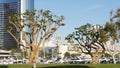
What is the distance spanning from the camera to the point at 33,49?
2805 inches

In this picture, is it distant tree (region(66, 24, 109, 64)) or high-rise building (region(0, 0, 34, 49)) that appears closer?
distant tree (region(66, 24, 109, 64))

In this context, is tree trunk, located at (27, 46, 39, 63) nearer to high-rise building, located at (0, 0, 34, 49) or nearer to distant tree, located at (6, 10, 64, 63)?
distant tree, located at (6, 10, 64, 63)

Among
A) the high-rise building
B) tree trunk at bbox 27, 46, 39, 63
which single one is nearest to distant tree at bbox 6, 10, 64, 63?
tree trunk at bbox 27, 46, 39, 63

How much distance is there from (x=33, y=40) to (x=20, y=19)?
521 cm

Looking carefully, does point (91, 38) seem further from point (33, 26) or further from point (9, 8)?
point (9, 8)

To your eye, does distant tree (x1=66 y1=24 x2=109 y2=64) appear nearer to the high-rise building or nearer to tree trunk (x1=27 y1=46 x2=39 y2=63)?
tree trunk (x1=27 y1=46 x2=39 y2=63)

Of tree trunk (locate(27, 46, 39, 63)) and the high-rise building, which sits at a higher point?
the high-rise building

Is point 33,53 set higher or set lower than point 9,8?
lower

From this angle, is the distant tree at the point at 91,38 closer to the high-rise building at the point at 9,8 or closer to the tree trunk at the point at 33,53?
the tree trunk at the point at 33,53

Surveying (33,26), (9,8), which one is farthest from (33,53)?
(9,8)

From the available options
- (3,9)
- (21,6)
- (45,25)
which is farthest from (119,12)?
(3,9)

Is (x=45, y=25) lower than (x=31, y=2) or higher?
lower

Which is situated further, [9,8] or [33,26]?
[9,8]

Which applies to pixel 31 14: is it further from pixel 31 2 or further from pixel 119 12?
pixel 31 2
